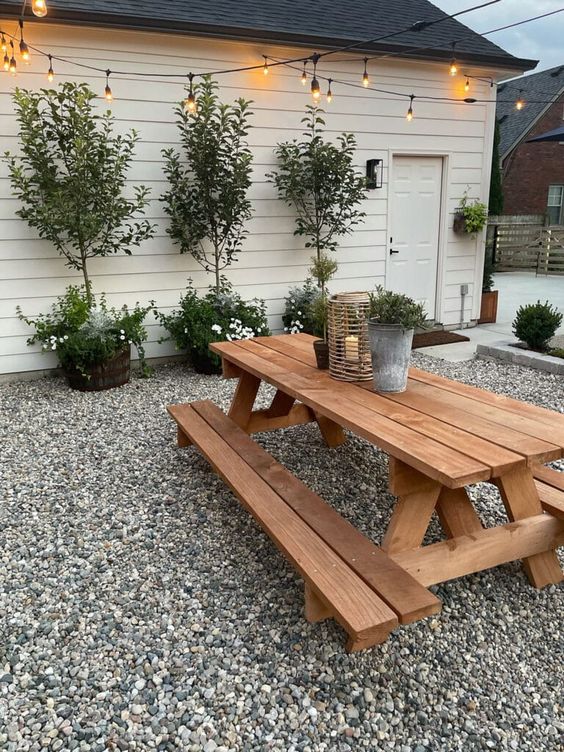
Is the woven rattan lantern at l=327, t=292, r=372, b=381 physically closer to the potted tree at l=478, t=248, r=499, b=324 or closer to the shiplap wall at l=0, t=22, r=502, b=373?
the shiplap wall at l=0, t=22, r=502, b=373

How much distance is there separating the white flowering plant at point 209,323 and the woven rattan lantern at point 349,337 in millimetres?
2629

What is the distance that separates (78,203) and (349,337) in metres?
3.23

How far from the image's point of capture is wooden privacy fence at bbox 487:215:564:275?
13672mm

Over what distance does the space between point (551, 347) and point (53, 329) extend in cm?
470

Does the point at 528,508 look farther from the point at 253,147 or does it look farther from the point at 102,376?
the point at 253,147

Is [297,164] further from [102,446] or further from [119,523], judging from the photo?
[119,523]

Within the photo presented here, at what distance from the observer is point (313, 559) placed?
1918 mm

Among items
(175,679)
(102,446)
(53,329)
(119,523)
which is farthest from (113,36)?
(175,679)

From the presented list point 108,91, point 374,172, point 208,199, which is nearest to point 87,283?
point 208,199

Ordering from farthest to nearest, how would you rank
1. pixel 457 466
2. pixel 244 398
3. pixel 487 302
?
pixel 487 302 < pixel 244 398 < pixel 457 466

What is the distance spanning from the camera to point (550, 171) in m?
18.0

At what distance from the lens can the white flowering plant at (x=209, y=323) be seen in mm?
5383

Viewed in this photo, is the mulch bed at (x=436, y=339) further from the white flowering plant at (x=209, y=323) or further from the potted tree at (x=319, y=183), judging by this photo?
the white flowering plant at (x=209, y=323)

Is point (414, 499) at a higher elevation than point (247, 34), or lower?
lower
